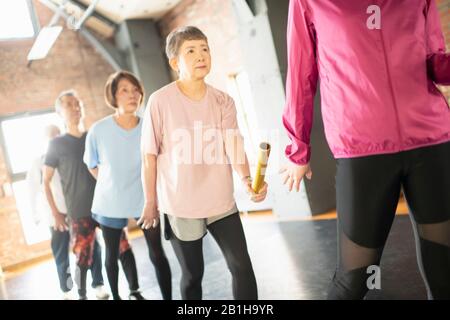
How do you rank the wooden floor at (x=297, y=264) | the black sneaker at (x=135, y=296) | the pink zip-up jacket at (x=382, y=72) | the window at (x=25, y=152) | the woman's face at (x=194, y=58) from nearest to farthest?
1. the pink zip-up jacket at (x=382, y=72)
2. the woman's face at (x=194, y=58)
3. the window at (x=25, y=152)
4. the wooden floor at (x=297, y=264)
5. the black sneaker at (x=135, y=296)

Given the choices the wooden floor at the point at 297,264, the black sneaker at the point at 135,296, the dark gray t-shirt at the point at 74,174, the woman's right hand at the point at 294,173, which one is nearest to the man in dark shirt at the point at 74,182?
the dark gray t-shirt at the point at 74,174

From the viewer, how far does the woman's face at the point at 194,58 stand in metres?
0.83

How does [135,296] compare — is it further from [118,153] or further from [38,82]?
[38,82]

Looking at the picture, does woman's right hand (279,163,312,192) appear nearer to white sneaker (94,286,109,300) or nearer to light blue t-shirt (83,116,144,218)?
light blue t-shirt (83,116,144,218)

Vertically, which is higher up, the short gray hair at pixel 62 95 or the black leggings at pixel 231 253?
the short gray hair at pixel 62 95

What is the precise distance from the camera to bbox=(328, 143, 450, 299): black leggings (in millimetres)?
731

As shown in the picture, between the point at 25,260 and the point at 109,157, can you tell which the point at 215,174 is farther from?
the point at 25,260

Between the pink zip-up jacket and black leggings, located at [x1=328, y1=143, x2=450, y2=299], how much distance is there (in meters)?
0.03

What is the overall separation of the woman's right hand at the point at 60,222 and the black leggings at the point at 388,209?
774mm

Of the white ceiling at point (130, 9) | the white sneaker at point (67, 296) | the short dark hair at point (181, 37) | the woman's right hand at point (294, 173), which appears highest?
the white ceiling at point (130, 9)

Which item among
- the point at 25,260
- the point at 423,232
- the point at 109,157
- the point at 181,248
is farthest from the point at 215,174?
the point at 25,260

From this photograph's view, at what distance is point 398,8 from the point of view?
72cm

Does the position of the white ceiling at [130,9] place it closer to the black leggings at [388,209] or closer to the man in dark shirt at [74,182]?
the man in dark shirt at [74,182]
